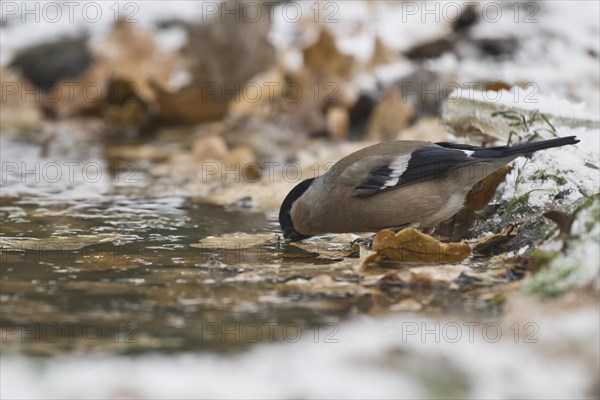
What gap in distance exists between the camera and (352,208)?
4496 mm

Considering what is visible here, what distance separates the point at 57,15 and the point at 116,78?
10.3 ft

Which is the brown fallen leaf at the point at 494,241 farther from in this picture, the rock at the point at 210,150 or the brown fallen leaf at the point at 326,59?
the brown fallen leaf at the point at 326,59

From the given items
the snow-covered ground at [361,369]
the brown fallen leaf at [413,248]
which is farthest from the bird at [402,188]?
the snow-covered ground at [361,369]

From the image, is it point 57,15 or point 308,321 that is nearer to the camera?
point 308,321

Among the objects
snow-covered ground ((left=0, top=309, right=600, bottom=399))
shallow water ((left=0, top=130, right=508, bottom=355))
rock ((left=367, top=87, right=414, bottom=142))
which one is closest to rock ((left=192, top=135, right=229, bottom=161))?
rock ((left=367, top=87, right=414, bottom=142))

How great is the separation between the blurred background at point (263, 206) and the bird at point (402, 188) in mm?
185

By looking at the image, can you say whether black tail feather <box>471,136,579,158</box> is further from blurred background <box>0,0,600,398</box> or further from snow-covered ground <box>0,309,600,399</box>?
snow-covered ground <box>0,309,600,399</box>

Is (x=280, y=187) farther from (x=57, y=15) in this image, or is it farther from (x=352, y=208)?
(x=57, y=15)

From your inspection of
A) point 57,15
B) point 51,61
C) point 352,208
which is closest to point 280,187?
point 352,208

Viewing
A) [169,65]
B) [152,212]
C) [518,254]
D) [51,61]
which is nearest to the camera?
[518,254]

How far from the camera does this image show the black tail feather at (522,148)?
3.99 m

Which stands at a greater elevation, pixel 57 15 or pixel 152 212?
pixel 57 15

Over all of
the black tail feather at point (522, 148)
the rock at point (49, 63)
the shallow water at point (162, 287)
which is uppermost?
the rock at point (49, 63)

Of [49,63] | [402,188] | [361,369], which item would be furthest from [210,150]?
[361,369]
